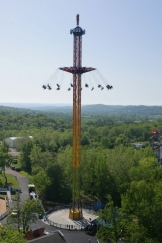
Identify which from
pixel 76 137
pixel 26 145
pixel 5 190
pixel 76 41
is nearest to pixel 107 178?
pixel 76 137

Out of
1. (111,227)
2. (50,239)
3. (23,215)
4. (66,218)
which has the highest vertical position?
(23,215)

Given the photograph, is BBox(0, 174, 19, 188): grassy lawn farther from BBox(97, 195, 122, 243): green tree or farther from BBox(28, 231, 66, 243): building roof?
BBox(97, 195, 122, 243): green tree

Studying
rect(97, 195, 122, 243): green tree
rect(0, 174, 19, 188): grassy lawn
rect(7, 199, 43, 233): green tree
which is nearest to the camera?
rect(97, 195, 122, 243): green tree

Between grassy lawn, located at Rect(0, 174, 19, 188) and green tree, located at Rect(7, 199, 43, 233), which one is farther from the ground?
green tree, located at Rect(7, 199, 43, 233)

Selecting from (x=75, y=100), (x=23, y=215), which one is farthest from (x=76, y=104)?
(x=23, y=215)

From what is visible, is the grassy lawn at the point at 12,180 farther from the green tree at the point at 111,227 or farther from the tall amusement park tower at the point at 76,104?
the green tree at the point at 111,227

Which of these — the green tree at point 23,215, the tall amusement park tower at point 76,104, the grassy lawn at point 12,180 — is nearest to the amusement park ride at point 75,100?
the tall amusement park tower at point 76,104

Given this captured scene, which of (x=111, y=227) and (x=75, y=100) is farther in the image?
(x=75, y=100)

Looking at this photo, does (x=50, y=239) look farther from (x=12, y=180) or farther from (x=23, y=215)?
(x=12, y=180)

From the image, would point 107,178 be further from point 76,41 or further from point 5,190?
point 76,41

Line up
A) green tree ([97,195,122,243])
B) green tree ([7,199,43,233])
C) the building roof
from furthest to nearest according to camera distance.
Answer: green tree ([7,199,43,233]) → green tree ([97,195,122,243]) → the building roof

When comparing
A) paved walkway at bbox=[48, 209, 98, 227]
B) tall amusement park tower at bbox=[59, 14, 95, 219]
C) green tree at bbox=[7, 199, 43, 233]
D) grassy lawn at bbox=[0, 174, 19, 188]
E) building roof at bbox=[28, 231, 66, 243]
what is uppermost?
tall amusement park tower at bbox=[59, 14, 95, 219]

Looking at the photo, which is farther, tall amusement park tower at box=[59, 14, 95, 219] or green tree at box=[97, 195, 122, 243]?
tall amusement park tower at box=[59, 14, 95, 219]

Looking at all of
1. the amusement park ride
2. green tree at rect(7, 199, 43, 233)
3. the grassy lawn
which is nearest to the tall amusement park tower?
the amusement park ride
